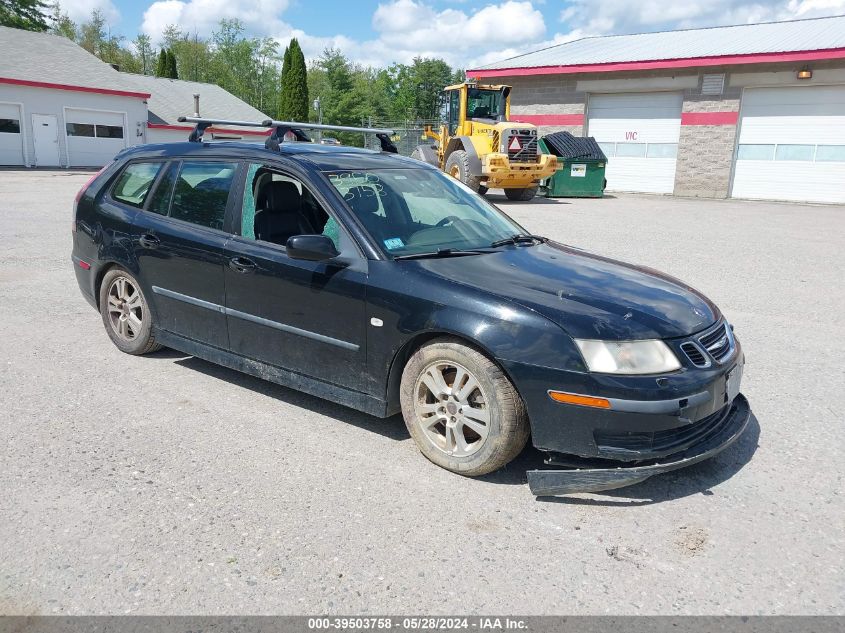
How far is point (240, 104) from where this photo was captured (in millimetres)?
48125

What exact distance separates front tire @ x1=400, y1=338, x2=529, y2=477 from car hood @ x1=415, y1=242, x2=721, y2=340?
38cm

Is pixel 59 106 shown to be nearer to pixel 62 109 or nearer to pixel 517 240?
pixel 62 109

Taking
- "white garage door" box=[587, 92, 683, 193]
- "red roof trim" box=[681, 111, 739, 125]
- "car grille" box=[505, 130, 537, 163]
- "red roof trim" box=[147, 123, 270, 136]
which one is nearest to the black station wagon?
"car grille" box=[505, 130, 537, 163]

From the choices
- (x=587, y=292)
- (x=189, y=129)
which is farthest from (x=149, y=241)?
(x=189, y=129)

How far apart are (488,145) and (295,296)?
52.5 ft

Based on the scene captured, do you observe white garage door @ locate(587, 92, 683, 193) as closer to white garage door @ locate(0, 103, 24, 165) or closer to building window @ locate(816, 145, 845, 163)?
building window @ locate(816, 145, 845, 163)

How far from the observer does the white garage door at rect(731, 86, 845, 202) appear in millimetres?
23078

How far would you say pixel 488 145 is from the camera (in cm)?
1919

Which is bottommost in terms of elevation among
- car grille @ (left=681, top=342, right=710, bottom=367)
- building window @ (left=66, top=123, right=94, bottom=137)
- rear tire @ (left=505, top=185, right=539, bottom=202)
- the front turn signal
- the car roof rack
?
the front turn signal

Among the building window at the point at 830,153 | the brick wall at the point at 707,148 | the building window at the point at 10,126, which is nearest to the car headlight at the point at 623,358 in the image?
the building window at the point at 830,153

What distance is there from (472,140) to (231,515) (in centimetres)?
1743

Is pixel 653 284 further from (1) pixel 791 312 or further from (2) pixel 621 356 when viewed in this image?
(1) pixel 791 312

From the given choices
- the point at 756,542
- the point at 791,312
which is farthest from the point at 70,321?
the point at 791,312

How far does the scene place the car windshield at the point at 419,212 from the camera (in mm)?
4078
